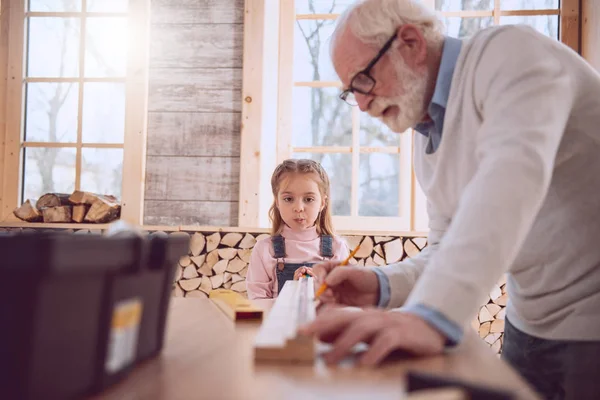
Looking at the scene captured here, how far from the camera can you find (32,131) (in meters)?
3.75

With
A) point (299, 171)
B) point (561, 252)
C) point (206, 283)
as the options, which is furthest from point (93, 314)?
point (206, 283)

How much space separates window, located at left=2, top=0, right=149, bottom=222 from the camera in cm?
368

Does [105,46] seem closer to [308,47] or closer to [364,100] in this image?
[308,47]

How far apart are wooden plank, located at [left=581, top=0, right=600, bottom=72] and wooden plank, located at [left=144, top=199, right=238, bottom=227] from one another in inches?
88.9

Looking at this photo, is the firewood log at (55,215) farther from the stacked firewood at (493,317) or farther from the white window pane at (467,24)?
the white window pane at (467,24)

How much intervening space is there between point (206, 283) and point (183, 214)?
46 cm

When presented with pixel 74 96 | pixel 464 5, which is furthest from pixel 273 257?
pixel 464 5

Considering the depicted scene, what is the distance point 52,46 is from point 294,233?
2214 millimetres

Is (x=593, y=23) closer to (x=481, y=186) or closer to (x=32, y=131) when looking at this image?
(x=481, y=186)

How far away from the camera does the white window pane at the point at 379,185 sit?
3492 millimetres

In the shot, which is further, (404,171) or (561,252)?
(404,171)

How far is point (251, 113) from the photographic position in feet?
10.9

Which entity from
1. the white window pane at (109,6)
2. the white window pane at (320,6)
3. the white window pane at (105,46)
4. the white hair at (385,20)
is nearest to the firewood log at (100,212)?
the white window pane at (105,46)

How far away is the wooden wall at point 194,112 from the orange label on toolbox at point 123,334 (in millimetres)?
2759
